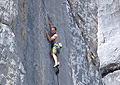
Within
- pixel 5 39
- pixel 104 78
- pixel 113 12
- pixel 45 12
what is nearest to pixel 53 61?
pixel 45 12

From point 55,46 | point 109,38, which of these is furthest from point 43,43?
point 109,38

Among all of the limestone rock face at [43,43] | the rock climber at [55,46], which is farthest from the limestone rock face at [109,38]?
the rock climber at [55,46]

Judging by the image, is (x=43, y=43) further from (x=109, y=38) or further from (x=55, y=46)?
(x=109, y=38)

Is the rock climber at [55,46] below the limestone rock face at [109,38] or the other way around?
below

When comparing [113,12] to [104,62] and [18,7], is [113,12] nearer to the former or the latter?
[104,62]

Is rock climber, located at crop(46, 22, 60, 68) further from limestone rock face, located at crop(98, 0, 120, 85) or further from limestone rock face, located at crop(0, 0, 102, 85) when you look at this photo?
limestone rock face, located at crop(98, 0, 120, 85)

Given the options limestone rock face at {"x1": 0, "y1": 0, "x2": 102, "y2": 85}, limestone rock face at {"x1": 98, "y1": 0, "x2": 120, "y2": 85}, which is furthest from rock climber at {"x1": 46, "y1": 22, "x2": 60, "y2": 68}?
limestone rock face at {"x1": 98, "y1": 0, "x2": 120, "y2": 85}

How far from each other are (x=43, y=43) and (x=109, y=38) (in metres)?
4.23

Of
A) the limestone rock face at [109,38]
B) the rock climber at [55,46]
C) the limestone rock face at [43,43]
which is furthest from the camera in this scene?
the limestone rock face at [109,38]

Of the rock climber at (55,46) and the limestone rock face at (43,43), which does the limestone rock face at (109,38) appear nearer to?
the limestone rock face at (43,43)

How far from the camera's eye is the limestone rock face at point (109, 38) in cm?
880

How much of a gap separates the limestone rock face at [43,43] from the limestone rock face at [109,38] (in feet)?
2.54

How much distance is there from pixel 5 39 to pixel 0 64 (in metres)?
0.43

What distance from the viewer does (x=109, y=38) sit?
370 inches
